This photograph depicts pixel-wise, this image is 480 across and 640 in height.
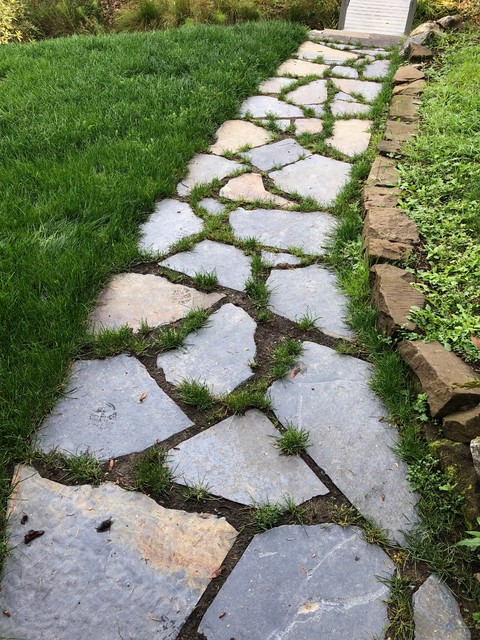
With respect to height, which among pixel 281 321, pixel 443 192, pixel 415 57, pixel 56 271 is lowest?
pixel 281 321

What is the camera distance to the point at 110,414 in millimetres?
2072

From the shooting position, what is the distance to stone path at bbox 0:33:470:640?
1.51 metres

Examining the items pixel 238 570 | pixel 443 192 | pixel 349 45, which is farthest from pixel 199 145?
pixel 349 45

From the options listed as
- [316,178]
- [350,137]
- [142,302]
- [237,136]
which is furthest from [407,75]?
[142,302]

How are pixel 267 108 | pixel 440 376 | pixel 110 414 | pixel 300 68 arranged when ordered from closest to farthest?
1. pixel 440 376
2. pixel 110 414
3. pixel 267 108
4. pixel 300 68

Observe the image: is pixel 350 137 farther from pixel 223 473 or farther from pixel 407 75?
pixel 223 473

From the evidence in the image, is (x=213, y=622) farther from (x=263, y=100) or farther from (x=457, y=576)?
(x=263, y=100)

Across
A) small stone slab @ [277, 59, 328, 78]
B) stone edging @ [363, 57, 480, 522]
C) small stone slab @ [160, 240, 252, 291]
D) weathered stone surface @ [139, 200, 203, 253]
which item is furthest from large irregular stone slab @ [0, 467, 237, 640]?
small stone slab @ [277, 59, 328, 78]

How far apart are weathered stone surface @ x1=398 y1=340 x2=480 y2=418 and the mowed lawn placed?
143 centimetres

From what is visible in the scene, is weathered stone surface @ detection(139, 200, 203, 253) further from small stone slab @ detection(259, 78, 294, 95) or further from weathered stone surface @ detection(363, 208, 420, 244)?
small stone slab @ detection(259, 78, 294, 95)

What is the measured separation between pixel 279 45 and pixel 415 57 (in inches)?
58.4

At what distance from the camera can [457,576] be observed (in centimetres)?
158

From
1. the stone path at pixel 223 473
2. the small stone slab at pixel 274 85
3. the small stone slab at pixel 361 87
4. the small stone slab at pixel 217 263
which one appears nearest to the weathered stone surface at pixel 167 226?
the stone path at pixel 223 473

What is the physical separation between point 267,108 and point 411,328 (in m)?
3.15
